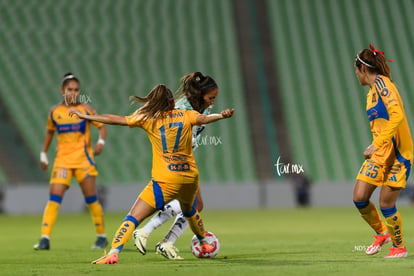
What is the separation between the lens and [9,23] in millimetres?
23344

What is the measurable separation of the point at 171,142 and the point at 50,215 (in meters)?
2.88

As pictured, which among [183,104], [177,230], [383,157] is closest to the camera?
[383,157]

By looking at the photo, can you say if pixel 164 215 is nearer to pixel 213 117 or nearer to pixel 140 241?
pixel 140 241

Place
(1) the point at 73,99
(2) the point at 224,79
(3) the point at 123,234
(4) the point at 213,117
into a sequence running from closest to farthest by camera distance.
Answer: (4) the point at 213,117 → (3) the point at 123,234 → (1) the point at 73,99 → (2) the point at 224,79

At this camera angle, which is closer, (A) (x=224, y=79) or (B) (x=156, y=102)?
(B) (x=156, y=102)

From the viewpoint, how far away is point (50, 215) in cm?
926

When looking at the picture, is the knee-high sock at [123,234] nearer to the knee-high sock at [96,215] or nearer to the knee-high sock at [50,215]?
the knee-high sock at [50,215]

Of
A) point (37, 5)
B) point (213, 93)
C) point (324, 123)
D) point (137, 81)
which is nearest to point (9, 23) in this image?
point (37, 5)

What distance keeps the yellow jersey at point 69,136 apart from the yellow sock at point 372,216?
3543 millimetres

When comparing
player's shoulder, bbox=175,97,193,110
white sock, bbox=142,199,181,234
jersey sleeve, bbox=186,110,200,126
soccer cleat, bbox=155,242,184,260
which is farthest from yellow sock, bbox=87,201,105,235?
jersey sleeve, bbox=186,110,200,126

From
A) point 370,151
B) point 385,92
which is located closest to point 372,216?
point 370,151

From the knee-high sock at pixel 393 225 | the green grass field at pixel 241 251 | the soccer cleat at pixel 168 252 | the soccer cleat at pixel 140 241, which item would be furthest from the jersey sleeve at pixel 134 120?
the knee-high sock at pixel 393 225

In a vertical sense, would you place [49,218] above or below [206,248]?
above

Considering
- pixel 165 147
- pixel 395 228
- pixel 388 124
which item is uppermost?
pixel 165 147
